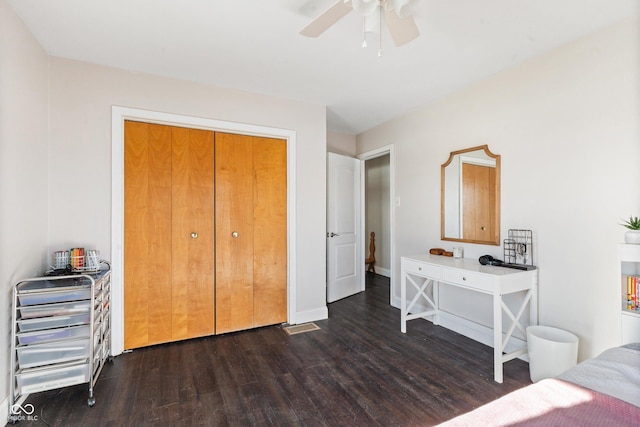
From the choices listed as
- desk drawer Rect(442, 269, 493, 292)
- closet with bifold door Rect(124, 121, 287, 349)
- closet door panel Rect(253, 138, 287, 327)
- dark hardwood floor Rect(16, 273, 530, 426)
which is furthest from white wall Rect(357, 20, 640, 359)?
closet with bifold door Rect(124, 121, 287, 349)

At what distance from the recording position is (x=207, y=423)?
5.69ft

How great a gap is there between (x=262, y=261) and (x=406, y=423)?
1949mm

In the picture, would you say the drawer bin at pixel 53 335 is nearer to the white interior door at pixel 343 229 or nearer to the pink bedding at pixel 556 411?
the pink bedding at pixel 556 411

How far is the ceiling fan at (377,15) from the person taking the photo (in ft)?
4.74

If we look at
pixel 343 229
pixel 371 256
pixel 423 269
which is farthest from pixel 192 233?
pixel 371 256

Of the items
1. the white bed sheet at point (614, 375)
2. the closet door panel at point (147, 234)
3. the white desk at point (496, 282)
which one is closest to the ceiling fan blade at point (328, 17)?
the closet door panel at point (147, 234)

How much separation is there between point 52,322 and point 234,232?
4.90 ft

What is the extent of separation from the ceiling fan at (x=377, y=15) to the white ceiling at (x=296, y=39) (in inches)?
10.5

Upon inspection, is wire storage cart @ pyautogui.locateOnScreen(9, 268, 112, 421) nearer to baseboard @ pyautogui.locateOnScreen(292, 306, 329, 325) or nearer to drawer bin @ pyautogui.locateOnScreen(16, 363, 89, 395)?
drawer bin @ pyautogui.locateOnScreen(16, 363, 89, 395)

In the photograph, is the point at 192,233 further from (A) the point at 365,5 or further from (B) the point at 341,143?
(B) the point at 341,143

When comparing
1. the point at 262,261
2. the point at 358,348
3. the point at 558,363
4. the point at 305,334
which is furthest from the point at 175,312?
the point at 558,363

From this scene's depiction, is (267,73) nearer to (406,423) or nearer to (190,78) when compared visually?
(190,78)

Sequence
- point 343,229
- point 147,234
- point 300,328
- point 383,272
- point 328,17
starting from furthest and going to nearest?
1. point 383,272
2. point 343,229
3. point 300,328
4. point 147,234
5. point 328,17

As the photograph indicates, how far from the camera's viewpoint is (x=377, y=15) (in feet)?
5.29
